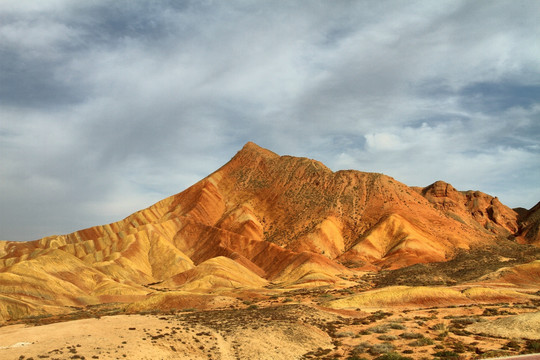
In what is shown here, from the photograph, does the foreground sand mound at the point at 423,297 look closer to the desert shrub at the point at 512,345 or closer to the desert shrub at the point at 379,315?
the desert shrub at the point at 379,315

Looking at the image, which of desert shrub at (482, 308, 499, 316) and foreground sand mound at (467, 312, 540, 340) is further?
desert shrub at (482, 308, 499, 316)

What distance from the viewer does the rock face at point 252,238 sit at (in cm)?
7601

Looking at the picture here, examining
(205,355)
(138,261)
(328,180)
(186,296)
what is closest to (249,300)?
(186,296)

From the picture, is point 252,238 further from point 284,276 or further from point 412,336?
point 412,336

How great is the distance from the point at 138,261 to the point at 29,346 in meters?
71.9

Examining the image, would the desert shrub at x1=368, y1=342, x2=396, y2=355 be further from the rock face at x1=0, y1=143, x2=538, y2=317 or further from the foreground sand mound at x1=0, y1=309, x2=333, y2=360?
the rock face at x1=0, y1=143, x2=538, y2=317

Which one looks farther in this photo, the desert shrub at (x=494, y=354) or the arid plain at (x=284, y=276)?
the arid plain at (x=284, y=276)

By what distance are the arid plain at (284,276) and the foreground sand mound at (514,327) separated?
0.13m

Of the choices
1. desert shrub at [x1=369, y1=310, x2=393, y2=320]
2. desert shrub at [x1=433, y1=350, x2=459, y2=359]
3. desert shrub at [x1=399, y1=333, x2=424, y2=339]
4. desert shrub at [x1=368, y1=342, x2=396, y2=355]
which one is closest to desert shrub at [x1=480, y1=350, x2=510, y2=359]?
desert shrub at [x1=433, y1=350, x2=459, y2=359]

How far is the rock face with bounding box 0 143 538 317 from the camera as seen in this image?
7601 centimetres

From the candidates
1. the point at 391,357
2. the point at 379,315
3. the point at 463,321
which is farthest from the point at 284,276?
the point at 391,357

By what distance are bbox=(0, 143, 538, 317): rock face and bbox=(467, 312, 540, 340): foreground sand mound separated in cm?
4551

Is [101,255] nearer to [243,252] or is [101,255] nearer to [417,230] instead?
[243,252]

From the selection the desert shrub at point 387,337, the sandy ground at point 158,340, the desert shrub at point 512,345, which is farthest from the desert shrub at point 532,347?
the sandy ground at point 158,340
